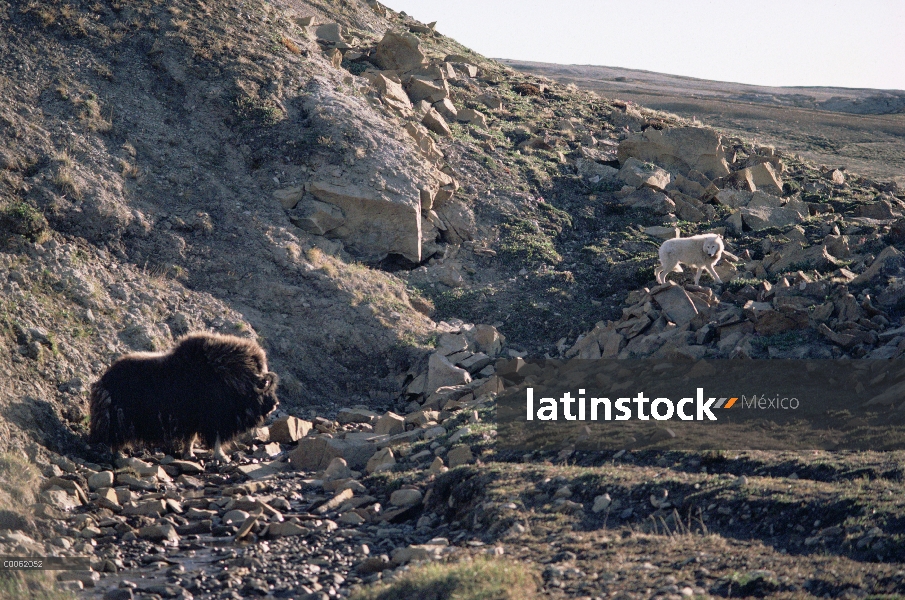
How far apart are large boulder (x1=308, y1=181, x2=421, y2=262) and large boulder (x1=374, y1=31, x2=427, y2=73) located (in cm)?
783

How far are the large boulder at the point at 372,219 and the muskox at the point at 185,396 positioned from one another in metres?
6.36

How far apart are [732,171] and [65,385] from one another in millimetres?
18986

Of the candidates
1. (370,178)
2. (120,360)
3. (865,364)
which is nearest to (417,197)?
(370,178)

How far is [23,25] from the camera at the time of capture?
59.8 ft

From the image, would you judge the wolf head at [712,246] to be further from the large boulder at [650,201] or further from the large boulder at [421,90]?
the large boulder at [421,90]

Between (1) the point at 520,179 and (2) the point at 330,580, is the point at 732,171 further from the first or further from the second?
(2) the point at 330,580

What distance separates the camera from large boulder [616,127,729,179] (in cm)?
2375

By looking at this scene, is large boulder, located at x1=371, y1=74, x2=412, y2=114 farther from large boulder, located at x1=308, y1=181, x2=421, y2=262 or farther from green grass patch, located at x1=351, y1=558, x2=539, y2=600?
green grass patch, located at x1=351, y1=558, x2=539, y2=600

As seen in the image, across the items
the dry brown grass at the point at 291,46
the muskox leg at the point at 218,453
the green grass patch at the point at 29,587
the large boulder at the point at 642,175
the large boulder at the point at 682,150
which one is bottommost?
Answer: the muskox leg at the point at 218,453

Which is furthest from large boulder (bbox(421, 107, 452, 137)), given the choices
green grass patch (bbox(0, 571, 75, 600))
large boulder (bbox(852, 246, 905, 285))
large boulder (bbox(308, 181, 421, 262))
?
green grass patch (bbox(0, 571, 75, 600))

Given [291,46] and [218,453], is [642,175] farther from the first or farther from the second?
[218,453]

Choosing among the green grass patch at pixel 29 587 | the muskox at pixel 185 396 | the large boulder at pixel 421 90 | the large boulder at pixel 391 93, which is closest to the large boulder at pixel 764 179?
the large boulder at pixel 421 90

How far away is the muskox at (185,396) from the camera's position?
10898mm

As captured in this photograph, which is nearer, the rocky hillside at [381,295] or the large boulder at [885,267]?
the rocky hillside at [381,295]
